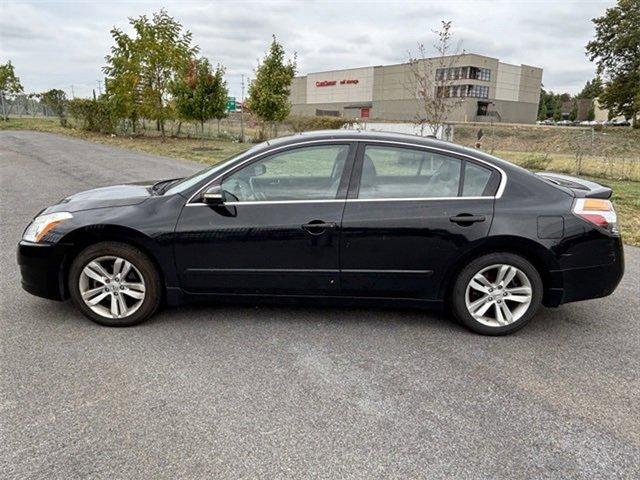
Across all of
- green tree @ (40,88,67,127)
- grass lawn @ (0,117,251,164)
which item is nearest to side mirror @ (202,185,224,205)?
grass lawn @ (0,117,251,164)

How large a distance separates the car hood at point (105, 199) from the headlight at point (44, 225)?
0.07m

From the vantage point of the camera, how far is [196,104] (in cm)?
2406

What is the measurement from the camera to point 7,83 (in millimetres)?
40094

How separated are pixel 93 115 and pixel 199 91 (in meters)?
9.38

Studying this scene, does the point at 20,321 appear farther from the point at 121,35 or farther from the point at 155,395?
the point at 121,35

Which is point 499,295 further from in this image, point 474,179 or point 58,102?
point 58,102

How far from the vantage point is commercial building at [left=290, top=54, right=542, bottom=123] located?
71.5 metres

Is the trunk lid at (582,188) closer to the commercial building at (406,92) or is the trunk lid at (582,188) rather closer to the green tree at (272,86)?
the green tree at (272,86)

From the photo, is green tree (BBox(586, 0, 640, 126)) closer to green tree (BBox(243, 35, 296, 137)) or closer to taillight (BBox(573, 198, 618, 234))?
green tree (BBox(243, 35, 296, 137))

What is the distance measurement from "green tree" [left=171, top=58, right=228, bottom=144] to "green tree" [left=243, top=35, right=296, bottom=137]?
1.77 meters

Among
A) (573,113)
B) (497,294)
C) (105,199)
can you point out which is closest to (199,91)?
(105,199)

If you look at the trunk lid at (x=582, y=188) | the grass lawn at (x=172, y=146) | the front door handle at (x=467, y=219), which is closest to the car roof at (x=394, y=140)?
the trunk lid at (x=582, y=188)

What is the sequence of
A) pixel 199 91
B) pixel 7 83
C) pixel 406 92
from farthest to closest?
pixel 406 92 < pixel 7 83 < pixel 199 91

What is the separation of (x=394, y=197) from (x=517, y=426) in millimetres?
1810
